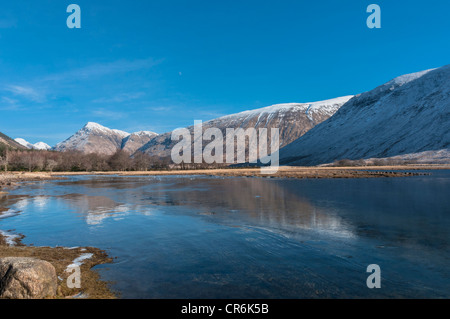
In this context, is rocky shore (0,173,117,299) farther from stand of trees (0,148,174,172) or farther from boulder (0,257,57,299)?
stand of trees (0,148,174,172)

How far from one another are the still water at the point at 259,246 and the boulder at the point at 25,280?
1962 millimetres

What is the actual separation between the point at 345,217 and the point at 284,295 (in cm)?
1423

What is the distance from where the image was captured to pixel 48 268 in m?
8.77

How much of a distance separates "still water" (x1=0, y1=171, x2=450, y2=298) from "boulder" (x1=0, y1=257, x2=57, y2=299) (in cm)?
196

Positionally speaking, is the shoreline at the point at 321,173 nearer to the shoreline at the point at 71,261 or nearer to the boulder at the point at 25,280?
the shoreline at the point at 71,261

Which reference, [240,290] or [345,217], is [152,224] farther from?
[345,217]

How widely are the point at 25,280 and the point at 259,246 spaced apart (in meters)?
9.42

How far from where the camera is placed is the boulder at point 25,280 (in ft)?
26.4

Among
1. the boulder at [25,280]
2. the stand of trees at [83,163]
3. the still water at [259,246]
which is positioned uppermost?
the stand of trees at [83,163]

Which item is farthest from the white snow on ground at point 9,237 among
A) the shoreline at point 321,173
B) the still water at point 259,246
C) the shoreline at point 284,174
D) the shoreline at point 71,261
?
the shoreline at point 321,173

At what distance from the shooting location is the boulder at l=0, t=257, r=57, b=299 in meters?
8.04

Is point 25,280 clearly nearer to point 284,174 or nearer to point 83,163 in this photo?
point 284,174


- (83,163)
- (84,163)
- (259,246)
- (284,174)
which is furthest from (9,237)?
(83,163)
